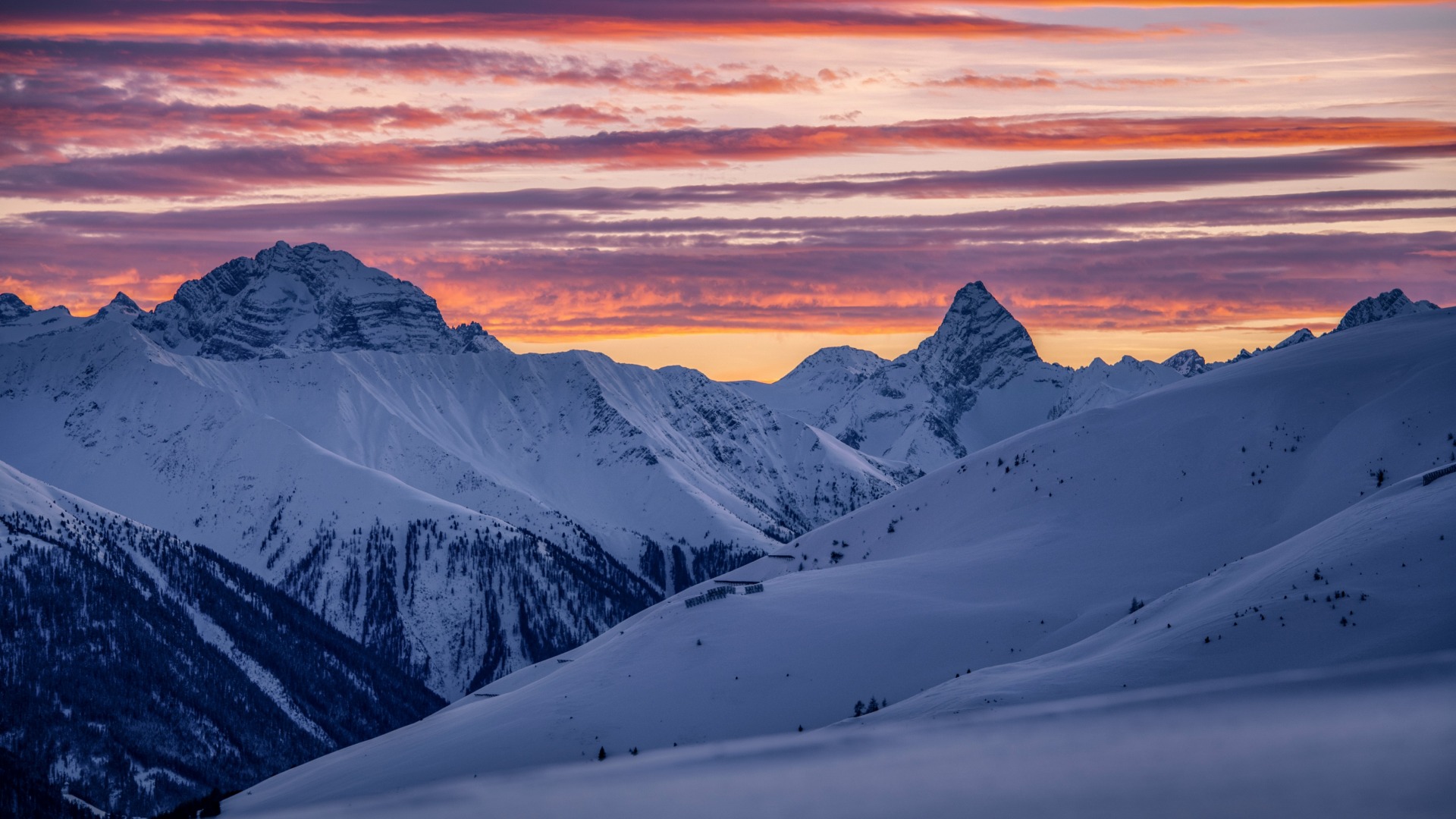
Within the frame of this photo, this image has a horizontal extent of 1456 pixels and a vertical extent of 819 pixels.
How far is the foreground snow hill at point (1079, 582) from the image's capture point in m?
44.1

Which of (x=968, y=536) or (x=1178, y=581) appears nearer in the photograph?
(x=1178, y=581)

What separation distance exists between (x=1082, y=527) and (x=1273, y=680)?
7308 cm

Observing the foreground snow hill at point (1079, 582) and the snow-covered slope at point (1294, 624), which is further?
the foreground snow hill at point (1079, 582)

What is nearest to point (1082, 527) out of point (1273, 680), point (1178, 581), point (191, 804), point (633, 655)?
point (1178, 581)

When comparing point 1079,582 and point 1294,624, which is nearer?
point 1294,624

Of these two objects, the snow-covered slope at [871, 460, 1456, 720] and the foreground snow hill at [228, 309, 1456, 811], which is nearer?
the snow-covered slope at [871, 460, 1456, 720]

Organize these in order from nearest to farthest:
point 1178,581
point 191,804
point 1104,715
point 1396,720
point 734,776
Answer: point 1396,720 < point 734,776 < point 1104,715 < point 191,804 < point 1178,581

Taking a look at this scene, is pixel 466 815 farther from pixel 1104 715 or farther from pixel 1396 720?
pixel 1396 720

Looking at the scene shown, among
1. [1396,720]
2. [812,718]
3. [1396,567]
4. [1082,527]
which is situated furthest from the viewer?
[1082,527]

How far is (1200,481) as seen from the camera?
8531 cm

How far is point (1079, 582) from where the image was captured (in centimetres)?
7244

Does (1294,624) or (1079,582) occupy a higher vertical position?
(1079,582)

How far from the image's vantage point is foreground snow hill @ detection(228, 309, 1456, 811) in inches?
1736

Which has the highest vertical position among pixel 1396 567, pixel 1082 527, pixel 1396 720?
pixel 1082 527
